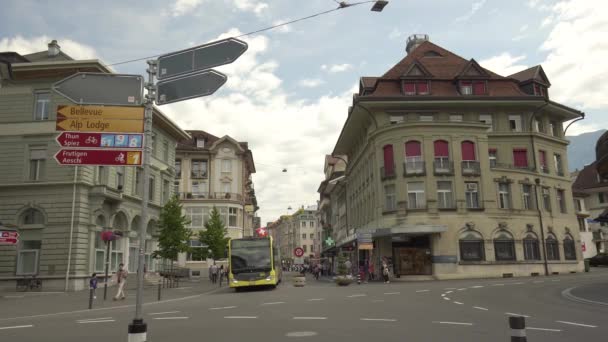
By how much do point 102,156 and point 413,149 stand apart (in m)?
32.4

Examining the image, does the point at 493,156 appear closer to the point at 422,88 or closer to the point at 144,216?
the point at 422,88

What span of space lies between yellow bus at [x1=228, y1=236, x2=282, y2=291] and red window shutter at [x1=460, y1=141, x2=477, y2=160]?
696 inches

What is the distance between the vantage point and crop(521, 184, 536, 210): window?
3912 cm

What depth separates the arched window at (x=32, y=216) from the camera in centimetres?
3129

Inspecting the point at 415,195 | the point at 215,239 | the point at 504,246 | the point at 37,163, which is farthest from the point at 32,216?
the point at 504,246

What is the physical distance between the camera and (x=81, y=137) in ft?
21.8

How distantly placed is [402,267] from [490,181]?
371 inches

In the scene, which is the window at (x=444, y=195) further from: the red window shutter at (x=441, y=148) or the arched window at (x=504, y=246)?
the arched window at (x=504, y=246)

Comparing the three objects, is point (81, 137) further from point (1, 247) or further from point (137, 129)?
point (1, 247)

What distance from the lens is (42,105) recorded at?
32344 mm

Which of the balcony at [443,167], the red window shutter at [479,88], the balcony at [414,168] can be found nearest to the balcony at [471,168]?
the balcony at [443,167]

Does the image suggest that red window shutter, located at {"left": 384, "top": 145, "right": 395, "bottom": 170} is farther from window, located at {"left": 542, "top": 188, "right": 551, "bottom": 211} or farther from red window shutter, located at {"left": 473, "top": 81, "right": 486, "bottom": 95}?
window, located at {"left": 542, "top": 188, "right": 551, "bottom": 211}

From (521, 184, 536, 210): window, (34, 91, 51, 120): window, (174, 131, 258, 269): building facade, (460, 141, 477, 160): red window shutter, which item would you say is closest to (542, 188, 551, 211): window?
(521, 184, 536, 210): window

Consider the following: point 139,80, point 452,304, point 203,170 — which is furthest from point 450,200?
point 203,170
